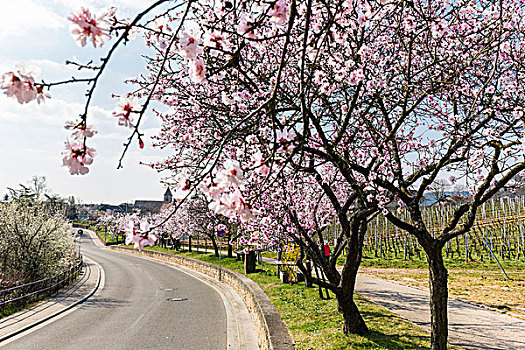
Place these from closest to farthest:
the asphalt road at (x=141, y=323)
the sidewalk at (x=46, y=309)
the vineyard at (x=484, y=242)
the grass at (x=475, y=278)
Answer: the asphalt road at (x=141, y=323), the sidewalk at (x=46, y=309), the grass at (x=475, y=278), the vineyard at (x=484, y=242)

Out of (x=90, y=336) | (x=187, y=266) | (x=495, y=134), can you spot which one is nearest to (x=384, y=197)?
(x=495, y=134)

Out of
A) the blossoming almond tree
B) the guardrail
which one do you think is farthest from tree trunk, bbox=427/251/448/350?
the guardrail

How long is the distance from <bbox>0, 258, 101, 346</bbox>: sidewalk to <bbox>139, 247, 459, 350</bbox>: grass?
288 inches

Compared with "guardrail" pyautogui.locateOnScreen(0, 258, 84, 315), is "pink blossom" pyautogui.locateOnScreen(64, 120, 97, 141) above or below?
above

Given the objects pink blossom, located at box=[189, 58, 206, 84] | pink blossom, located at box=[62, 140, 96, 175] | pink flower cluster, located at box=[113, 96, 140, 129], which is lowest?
pink blossom, located at box=[62, 140, 96, 175]

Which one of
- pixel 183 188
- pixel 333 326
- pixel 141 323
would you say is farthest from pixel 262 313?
pixel 183 188

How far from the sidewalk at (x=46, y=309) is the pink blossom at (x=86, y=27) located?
34.5ft

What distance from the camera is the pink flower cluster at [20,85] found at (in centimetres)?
203

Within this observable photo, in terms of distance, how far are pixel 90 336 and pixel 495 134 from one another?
1049cm

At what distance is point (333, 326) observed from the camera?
813cm

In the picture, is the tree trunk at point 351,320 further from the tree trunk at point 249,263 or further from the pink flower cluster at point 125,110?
the tree trunk at point 249,263

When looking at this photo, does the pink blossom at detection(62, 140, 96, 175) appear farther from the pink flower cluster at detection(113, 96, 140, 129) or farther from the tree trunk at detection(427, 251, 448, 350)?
the tree trunk at detection(427, 251, 448, 350)

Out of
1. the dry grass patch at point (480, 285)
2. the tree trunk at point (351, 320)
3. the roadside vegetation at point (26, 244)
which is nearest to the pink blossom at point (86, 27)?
the tree trunk at point (351, 320)

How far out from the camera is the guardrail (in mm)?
12500
